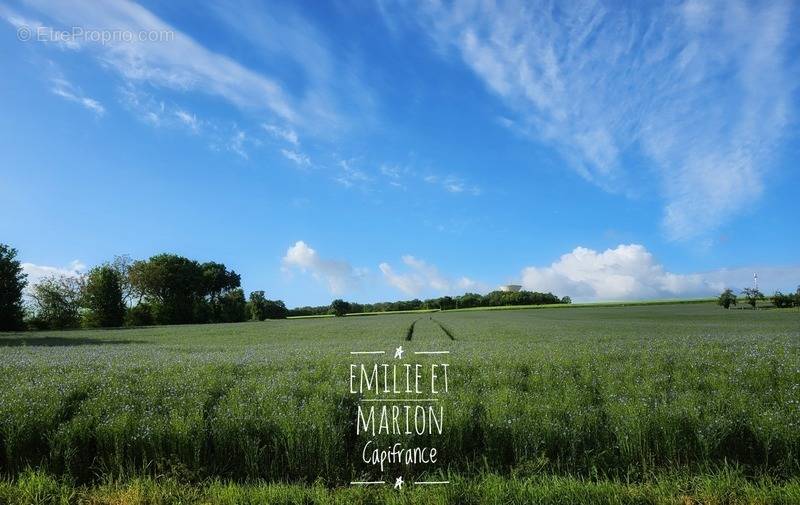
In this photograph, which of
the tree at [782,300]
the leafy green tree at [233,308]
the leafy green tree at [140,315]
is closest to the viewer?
the tree at [782,300]

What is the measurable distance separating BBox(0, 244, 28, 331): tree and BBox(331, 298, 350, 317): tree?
76414 millimetres

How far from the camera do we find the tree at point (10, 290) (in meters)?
73.3

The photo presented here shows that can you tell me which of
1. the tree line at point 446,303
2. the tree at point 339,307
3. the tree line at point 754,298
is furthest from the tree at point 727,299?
the tree at point 339,307

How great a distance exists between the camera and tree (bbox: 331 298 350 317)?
139 meters

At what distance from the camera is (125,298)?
104 metres

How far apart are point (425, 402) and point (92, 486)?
19.7 feet

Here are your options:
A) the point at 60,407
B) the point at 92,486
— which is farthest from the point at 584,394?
the point at 60,407

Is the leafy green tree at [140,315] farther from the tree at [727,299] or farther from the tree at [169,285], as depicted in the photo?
the tree at [727,299]

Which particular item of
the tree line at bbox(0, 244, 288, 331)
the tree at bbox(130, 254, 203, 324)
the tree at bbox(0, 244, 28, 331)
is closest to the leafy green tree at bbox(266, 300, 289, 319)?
the tree line at bbox(0, 244, 288, 331)

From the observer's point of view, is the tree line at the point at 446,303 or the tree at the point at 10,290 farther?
the tree line at the point at 446,303

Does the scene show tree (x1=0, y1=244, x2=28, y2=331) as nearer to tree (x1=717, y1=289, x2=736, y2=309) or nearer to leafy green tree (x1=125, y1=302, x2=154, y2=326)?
leafy green tree (x1=125, y1=302, x2=154, y2=326)

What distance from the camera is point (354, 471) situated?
7688 mm

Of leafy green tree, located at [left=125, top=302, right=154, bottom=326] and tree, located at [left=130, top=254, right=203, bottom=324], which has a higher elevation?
tree, located at [left=130, top=254, right=203, bottom=324]

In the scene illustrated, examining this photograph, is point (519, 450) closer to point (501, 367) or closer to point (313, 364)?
point (501, 367)
